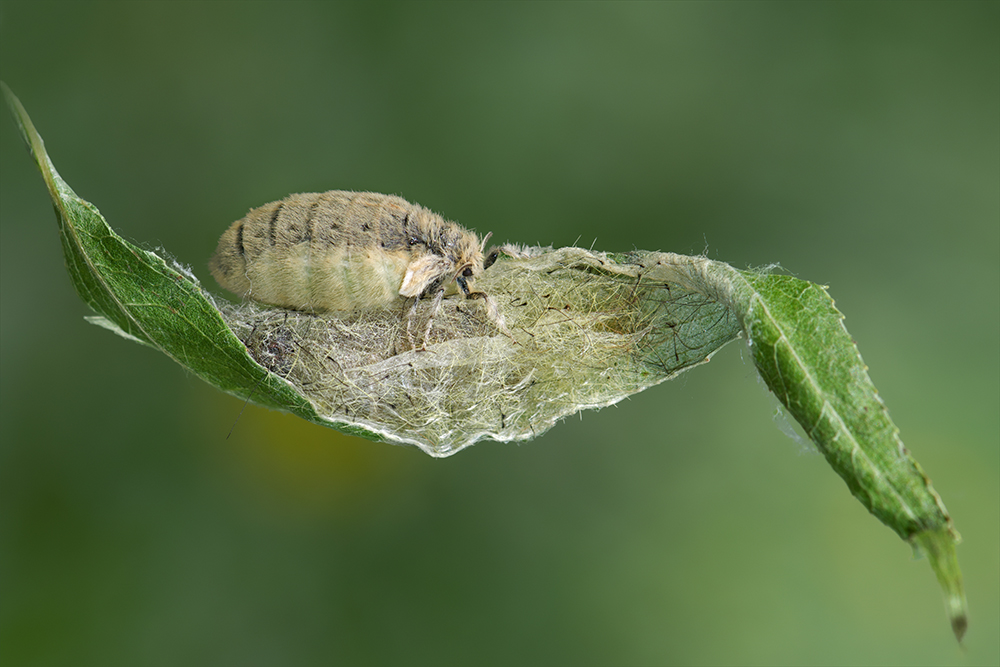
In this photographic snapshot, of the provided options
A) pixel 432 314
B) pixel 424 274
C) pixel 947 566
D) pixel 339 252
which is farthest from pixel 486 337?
pixel 947 566

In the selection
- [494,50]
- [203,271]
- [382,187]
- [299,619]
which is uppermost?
[494,50]

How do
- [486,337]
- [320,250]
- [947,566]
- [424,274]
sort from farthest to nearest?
1. [486,337]
2. [424,274]
3. [320,250]
4. [947,566]

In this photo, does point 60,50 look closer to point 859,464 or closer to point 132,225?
point 132,225

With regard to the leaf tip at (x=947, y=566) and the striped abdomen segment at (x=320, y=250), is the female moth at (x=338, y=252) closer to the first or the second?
the striped abdomen segment at (x=320, y=250)

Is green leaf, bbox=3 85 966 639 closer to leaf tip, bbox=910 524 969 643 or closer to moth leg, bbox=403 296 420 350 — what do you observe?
moth leg, bbox=403 296 420 350

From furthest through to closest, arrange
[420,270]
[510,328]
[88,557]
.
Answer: [88,557], [510,328], [420,270]

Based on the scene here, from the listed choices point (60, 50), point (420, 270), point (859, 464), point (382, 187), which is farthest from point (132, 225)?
point (859, 464)

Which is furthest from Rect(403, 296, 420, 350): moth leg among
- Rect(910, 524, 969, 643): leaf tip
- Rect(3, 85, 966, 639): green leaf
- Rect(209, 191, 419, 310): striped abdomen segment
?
Rect(910, 524, 969, 643): leaf tip

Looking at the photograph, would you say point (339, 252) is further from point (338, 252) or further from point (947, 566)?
point (947, 566)
